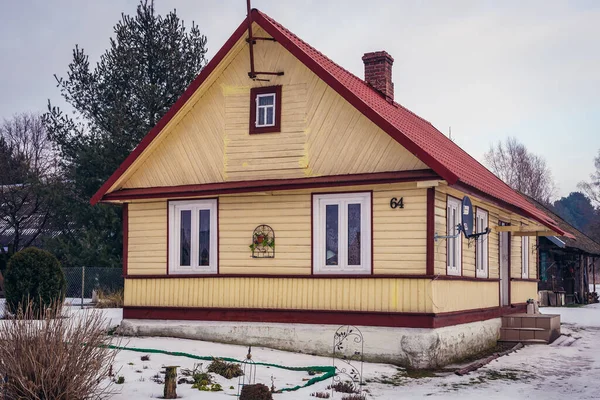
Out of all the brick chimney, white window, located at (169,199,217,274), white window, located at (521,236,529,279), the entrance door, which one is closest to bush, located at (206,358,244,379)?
white window, located at (169,199,217,274)

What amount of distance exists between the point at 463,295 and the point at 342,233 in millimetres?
3153

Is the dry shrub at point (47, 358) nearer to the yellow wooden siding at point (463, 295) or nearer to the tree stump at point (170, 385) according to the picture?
the tree stump at point (170, 385)

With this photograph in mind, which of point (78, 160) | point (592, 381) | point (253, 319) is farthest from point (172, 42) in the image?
point (592, 381)

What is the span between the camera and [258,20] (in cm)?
1605

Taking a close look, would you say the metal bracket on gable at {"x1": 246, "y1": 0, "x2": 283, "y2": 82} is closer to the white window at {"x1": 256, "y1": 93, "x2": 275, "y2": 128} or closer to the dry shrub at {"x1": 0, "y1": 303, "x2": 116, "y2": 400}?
the white window at {"x1": 256, "y1": 93, "x2": 275, "y2": 128}

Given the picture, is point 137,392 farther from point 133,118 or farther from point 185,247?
point 133,118

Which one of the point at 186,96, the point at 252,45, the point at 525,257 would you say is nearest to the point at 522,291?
the point at 525,257

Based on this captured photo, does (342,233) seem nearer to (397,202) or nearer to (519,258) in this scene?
(397,202)

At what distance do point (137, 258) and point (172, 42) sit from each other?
17227mm

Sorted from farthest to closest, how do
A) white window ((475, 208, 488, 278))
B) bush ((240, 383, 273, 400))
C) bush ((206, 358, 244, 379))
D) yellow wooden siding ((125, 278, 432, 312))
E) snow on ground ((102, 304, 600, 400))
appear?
white window ((475, 208, 488, 278)), yellow wooden siding ((125, 278, 432, 312)), bush ((206, 358, 244, 379)), snow on ground ((102, 304, 600, 400)), bush ((240, 383, 273, 400))

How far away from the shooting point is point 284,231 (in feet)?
51.7

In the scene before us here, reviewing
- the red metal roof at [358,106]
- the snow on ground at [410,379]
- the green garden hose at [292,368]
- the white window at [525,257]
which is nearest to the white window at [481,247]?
the red metal roof at [358,106]

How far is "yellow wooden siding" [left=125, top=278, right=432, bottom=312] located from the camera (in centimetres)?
1453

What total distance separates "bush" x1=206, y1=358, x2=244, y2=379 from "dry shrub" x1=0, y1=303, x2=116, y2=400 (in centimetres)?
299
